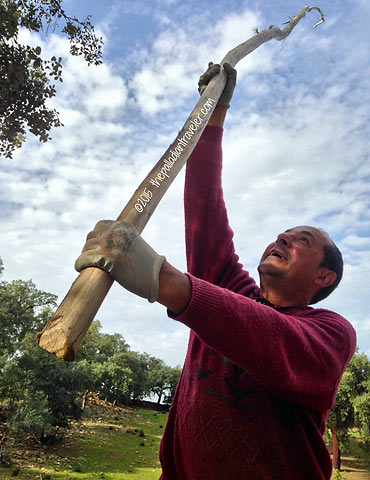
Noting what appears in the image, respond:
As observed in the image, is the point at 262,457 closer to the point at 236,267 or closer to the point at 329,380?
the point at 329,380

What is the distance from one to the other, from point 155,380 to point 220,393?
71.9 m

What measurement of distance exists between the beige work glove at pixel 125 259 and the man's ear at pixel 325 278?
1528 millimetres

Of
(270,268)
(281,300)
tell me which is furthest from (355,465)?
(270,268)

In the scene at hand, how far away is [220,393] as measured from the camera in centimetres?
205

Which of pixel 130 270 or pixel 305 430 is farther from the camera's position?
pixel 305 430

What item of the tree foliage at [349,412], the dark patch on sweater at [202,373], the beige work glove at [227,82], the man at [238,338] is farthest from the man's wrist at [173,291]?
the tree foliage at [349,412]

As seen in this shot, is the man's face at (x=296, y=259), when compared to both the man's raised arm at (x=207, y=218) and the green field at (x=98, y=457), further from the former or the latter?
the green field at (x=98, y=457)

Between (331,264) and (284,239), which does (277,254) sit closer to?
(284,239)

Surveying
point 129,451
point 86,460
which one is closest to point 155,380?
point 129,451

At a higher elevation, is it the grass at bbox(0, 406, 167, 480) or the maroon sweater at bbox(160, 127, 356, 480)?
the maroon sweater at bbox(160, 127, 356, 480)

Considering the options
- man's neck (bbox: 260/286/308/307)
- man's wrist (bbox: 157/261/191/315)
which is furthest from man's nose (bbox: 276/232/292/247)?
man's wrist (bbox: 157/261/191/315)

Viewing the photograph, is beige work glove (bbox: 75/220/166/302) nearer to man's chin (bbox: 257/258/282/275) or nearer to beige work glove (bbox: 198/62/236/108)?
man's chin (bbox: 257/258/282/275)

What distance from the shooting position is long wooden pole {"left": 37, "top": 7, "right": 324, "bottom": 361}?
1342 mm

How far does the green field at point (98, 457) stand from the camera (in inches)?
856
